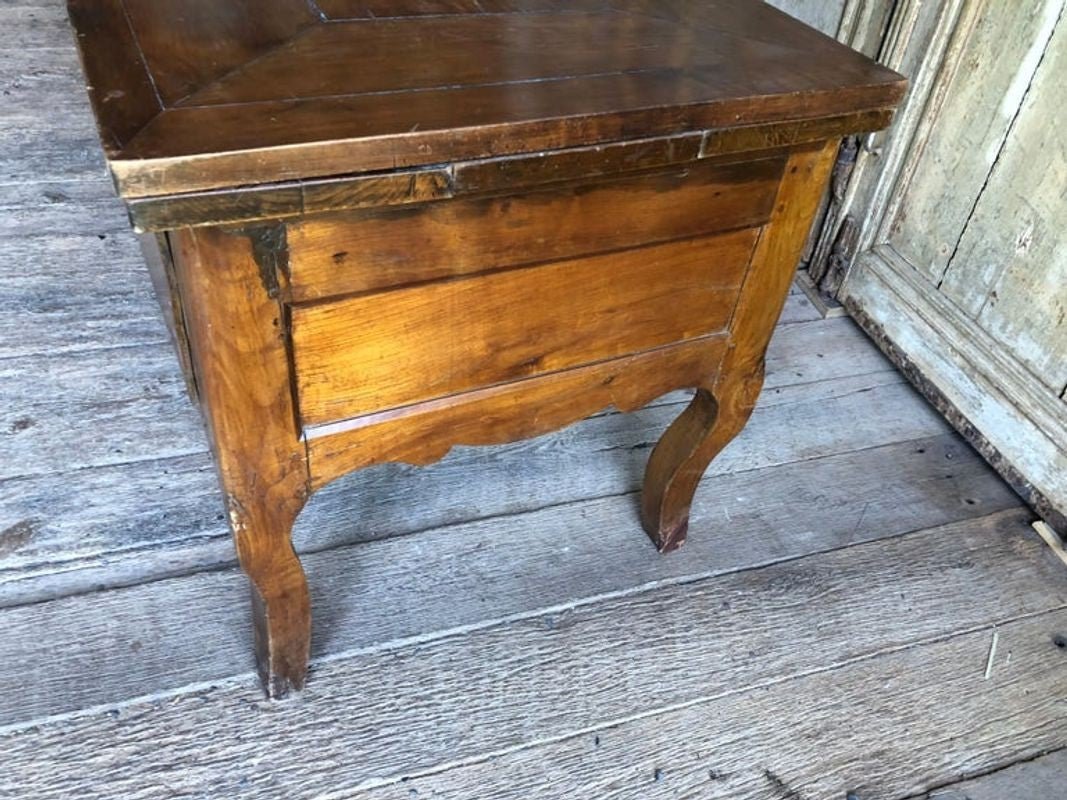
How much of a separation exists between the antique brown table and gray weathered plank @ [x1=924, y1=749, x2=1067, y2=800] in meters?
0.57

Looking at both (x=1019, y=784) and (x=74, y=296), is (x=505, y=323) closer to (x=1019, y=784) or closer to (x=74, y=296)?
(x=1019, y=784)

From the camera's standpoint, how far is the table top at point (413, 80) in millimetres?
612

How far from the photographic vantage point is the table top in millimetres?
612

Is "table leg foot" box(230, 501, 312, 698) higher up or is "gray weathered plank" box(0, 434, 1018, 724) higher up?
"table leg foot" box(230, 501, 312, 698)

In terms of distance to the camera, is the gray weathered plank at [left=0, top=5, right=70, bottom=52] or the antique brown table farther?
the gray weathered plank at [left=0, top=5, right=70, bottom=52]

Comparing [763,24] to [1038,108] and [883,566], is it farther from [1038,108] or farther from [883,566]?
[883,566]

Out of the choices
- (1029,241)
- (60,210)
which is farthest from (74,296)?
(1029,241)

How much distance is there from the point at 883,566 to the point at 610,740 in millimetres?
507

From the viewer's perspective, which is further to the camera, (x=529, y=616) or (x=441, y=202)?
(x=529, y=616)

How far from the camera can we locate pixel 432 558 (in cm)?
121

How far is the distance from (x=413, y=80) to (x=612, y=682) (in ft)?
2.41

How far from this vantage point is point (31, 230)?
1.73m

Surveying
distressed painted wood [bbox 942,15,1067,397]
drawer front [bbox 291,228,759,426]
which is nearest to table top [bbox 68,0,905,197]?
drawer front [bbox 291,228,759,426]

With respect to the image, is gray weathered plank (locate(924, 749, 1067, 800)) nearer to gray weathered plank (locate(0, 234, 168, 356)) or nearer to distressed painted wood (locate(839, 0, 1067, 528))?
distressed painted wood (locate(839, 0, 1067, 528))
